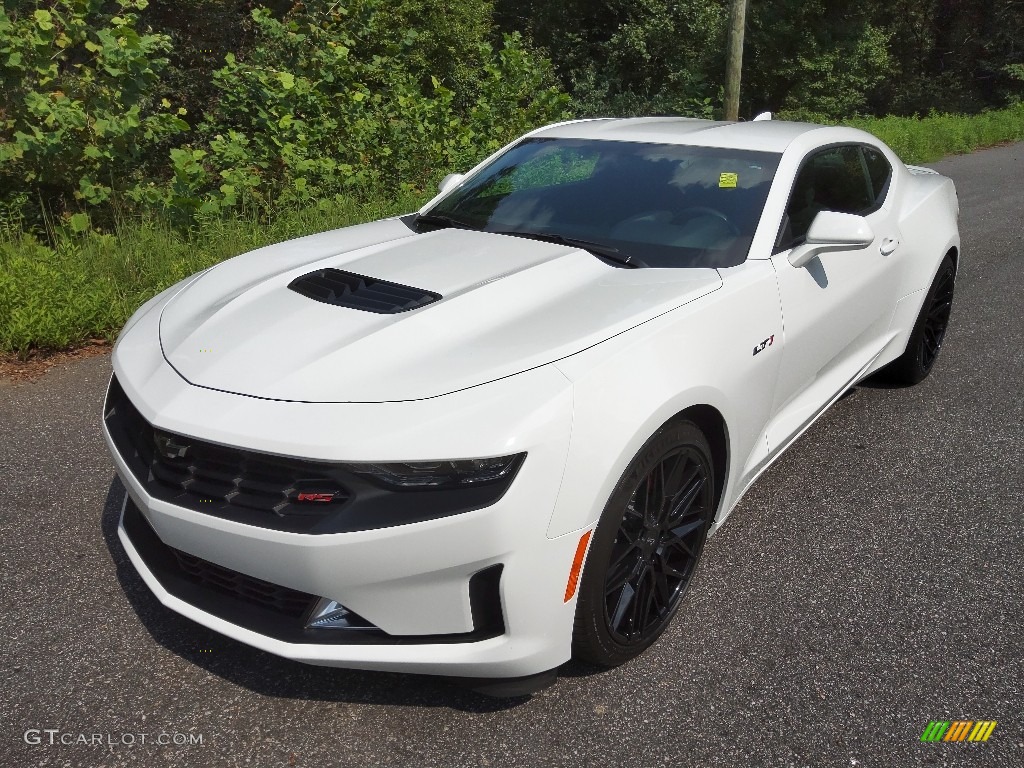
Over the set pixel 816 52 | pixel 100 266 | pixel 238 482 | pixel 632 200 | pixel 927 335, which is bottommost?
pixel 816 52

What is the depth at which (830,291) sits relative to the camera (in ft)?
11.7

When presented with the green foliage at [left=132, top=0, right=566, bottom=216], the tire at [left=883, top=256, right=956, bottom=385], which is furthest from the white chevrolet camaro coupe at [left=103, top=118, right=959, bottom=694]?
the green foliage at [left=132, top=0, right=566, bottom=216]

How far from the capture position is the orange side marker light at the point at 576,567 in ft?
7.57

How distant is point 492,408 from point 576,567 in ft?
1.53

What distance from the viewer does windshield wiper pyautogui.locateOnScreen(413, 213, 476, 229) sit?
378 centimetres

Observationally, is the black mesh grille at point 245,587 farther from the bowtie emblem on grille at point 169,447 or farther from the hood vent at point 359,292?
the hood vent at point 359,292

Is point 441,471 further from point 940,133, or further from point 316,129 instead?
point 940,133

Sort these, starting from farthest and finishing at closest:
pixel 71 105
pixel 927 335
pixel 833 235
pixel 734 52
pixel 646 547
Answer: pixel 734 52
pixel 71 105
pixel 927 335
pixel 833 235
pixel 646 547

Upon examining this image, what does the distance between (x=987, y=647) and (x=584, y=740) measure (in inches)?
53.5

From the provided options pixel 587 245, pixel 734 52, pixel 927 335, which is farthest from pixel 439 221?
pixel 734 52

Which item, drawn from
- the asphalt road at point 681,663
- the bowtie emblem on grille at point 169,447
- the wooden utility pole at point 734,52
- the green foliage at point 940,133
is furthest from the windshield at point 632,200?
the green foliage at point 940,133

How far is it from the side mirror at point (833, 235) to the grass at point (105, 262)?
4.07 m

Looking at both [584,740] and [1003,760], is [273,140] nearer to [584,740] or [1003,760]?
[584,740]

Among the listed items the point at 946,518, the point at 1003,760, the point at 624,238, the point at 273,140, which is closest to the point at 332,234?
the point at 624,238
